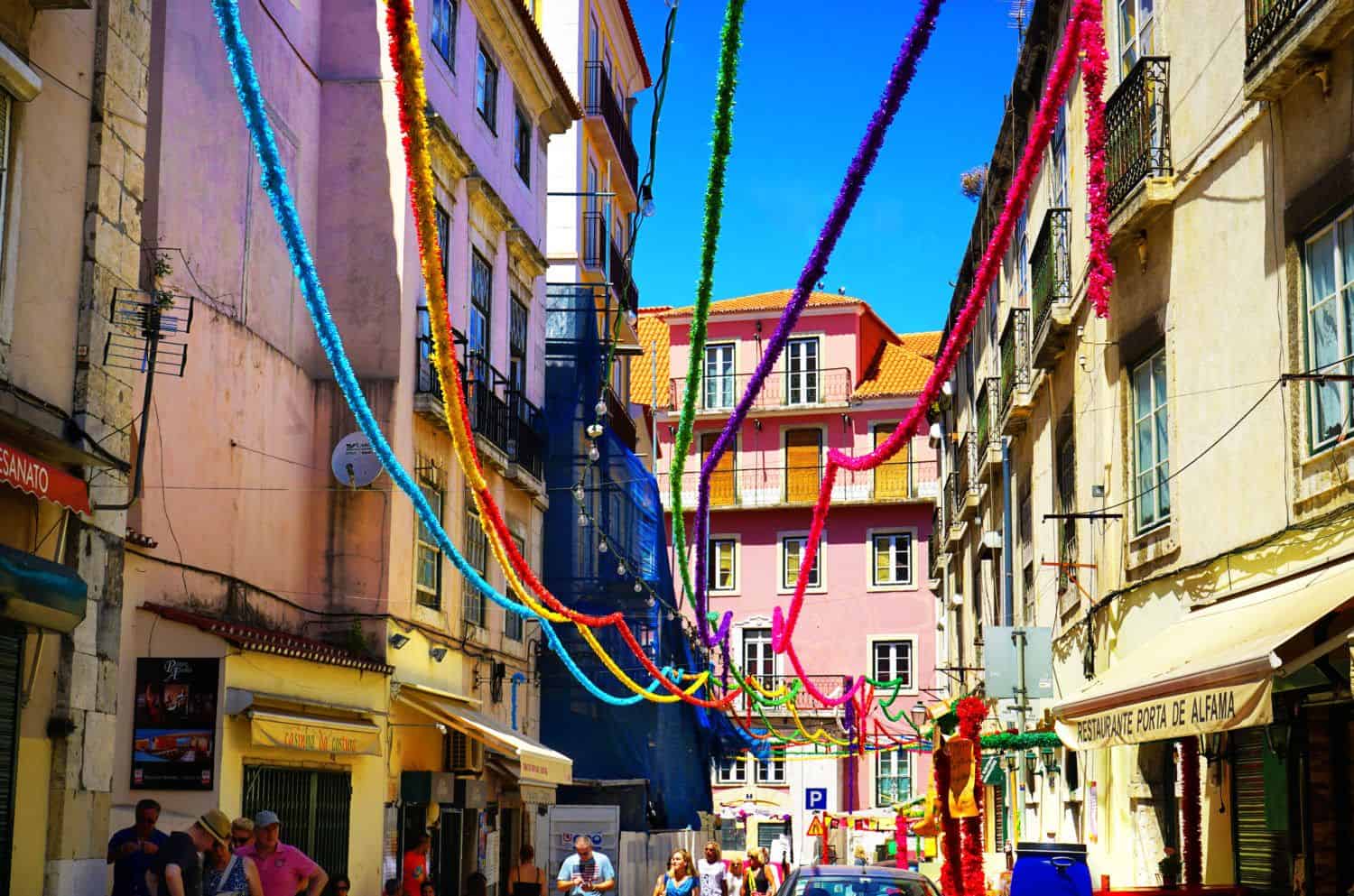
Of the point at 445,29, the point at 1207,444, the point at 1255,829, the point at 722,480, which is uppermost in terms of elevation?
the point at 445,29

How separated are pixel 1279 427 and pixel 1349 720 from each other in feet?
6.90

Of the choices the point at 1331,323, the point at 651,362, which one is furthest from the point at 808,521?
the point at 1331,323

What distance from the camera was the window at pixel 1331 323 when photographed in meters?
10.7

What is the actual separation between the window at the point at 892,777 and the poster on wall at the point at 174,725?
3783 centimetres

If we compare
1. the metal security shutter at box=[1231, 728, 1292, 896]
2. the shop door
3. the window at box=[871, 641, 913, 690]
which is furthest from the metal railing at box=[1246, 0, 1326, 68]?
the window at box=[871, 641, 913, 690]

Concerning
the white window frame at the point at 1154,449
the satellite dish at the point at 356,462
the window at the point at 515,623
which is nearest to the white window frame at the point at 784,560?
the window at the point at 515,623

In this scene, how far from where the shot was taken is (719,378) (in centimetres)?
5375

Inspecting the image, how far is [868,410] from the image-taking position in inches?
2077

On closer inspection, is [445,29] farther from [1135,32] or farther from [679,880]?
[679,880]

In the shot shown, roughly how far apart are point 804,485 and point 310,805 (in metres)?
36.5

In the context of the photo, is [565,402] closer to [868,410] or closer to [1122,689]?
[1122,689]

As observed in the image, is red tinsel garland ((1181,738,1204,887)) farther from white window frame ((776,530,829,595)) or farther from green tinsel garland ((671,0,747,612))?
white window frame ((776,530,829,595))

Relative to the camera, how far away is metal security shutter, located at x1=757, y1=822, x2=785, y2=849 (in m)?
51.6

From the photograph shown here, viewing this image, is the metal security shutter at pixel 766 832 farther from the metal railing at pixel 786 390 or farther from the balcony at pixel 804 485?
the metal railing at pixel 786 390
